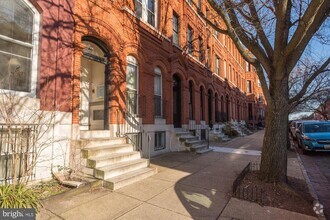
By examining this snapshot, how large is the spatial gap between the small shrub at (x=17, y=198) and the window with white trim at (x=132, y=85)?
16.2 ft

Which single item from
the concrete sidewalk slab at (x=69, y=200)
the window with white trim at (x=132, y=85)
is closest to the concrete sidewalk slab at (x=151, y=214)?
the concrete sidewalk slab at (x=69, y=200)

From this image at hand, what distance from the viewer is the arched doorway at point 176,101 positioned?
12.3 metres

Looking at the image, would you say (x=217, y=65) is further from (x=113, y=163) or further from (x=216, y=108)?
(x=113, y=163)

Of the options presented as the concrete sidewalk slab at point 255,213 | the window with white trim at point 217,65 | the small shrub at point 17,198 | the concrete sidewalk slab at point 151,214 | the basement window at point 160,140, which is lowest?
the concrete sidewalk slab at point 255,213

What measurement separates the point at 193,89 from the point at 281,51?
8602mm

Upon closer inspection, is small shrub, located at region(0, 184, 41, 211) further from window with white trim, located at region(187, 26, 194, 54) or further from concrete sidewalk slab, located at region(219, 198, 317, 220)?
window with white trim, located at region(187, 26, 194, 54)

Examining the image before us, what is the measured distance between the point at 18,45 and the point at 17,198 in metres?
3.53

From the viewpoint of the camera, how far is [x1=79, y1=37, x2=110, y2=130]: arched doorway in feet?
25.4

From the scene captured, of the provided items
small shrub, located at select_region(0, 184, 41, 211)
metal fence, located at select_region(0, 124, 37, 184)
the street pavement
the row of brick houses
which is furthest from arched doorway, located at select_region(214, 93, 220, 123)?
small shrub, located at select_region(0, 184, 41, 211)

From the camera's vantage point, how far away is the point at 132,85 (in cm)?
896

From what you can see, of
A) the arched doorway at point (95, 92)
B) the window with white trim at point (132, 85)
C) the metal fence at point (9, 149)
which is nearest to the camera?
the metal fence at point (9, 149)

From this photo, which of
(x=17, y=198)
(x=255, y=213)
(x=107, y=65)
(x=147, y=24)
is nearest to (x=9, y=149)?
A: (x=17, y=198)

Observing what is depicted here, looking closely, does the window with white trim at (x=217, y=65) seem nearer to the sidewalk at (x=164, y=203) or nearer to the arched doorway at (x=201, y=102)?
the arched doorway at (x=201, y=102)

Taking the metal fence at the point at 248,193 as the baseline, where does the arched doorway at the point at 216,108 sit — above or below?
above
